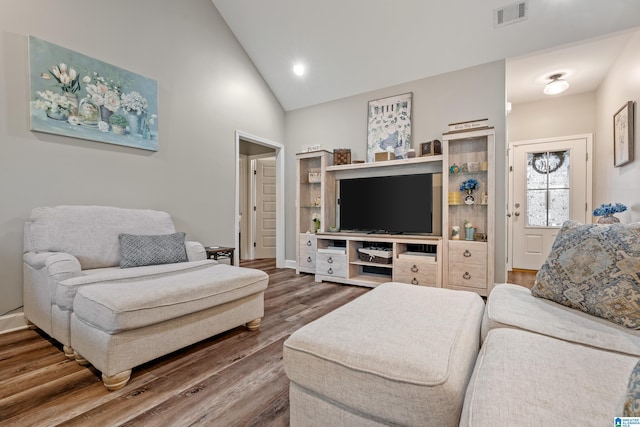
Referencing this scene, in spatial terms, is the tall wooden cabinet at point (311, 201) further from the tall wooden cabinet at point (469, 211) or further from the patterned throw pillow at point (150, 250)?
the patterned throw pillow at point (150, 250)

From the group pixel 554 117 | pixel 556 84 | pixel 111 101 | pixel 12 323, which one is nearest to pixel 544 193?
Answer: pixel 554 117

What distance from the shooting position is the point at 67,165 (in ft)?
8.31

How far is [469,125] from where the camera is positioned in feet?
10.5

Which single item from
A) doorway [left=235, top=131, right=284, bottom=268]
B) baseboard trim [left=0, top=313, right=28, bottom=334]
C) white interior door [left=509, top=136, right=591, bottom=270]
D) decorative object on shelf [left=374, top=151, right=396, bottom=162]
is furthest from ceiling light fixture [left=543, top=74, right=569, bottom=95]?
baseboard trim [left=0, top=313, right=28, bottom=334]

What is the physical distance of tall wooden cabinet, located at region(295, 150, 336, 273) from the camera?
4082 millimetres

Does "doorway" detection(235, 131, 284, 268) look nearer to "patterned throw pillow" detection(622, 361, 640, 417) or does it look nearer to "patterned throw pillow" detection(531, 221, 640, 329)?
"patterned throw pillow" detection(531, 221, 640, 329)

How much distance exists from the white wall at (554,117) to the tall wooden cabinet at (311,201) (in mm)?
2767

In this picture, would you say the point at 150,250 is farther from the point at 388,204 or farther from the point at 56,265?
the point at 388,204

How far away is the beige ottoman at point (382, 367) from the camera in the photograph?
2.78 feet

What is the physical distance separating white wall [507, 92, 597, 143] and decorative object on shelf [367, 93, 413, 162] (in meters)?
1.76

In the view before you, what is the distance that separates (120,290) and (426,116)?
3554mm

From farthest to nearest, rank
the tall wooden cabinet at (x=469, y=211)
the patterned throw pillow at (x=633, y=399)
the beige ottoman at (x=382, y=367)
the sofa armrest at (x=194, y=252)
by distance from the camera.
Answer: the tall wooden cabinet at (x=469, y=211) < the sofa armrest at (x=194, y=252) < the beige ottoman at (x=382, y=367) < the patterned throw pillow at (x=633, y=399)

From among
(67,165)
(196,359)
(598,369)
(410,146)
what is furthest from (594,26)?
(67,165)

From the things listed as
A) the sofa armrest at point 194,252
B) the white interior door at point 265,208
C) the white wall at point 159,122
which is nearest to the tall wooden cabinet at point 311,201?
the white wall at point 159,122
